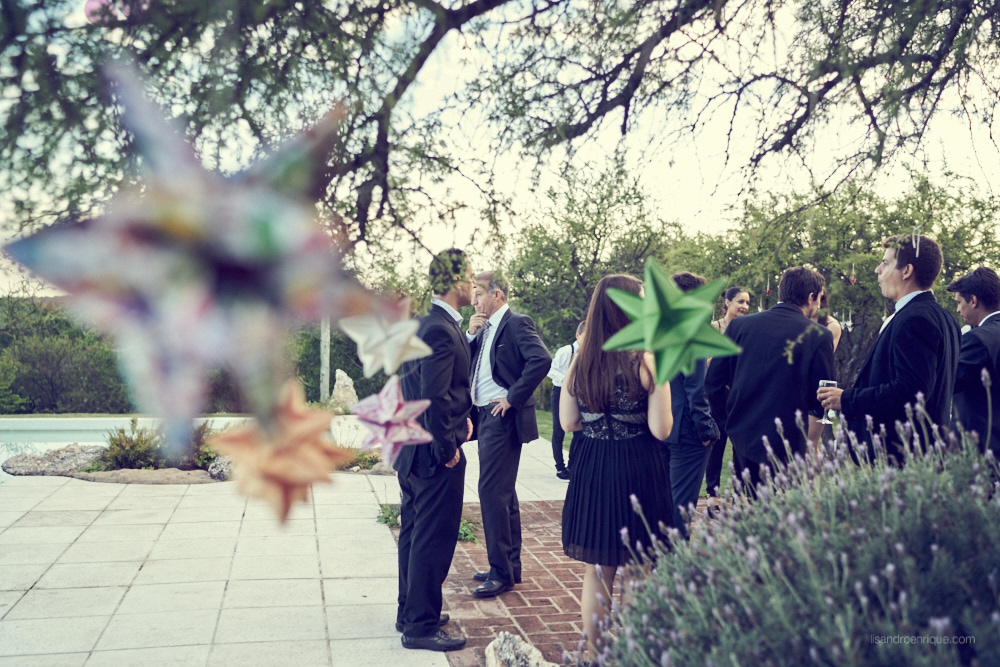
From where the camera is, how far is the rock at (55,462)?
977cm

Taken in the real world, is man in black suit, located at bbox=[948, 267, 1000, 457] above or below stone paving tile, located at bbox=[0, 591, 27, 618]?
above

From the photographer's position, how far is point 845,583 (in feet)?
6.04

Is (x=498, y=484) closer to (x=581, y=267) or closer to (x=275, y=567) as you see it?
(x=275, y=567)

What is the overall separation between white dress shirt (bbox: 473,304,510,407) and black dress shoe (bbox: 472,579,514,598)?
1221mm

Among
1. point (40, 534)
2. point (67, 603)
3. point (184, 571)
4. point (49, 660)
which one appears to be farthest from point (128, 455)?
point (49, 660)

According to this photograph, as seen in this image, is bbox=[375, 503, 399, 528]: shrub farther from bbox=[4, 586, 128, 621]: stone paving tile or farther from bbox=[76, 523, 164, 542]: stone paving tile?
bbox=[4, 586, 128, 621]: stone paving tile

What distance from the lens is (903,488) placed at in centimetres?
242

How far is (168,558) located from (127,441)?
471 centimetres

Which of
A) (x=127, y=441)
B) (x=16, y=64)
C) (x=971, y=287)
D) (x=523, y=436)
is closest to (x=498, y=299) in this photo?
(x=523, y=436)

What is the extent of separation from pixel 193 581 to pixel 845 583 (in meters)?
4.81

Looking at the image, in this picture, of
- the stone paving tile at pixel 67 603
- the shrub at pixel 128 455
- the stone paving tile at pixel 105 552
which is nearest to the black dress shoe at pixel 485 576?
the stone paving tile at pixel 67 603

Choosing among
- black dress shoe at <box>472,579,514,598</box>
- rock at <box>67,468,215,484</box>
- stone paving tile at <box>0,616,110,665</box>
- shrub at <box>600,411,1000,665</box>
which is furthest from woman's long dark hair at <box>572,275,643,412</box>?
rock at <box>67,468,215,484</box>

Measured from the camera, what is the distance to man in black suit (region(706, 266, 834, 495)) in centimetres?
443

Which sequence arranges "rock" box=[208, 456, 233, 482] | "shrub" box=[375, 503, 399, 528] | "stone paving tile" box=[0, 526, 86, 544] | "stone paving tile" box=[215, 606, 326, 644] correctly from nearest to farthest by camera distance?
"stone paving tile" box=[215, 606, 326, 644], "stone paving tile" box=[0, 526, 86, 544], "shrub" box=[375, 503, 399, 528], "rock" box=[208, 456, 233, 482]
